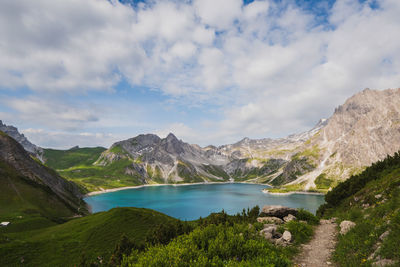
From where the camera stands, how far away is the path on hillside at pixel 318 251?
1342 centimetres

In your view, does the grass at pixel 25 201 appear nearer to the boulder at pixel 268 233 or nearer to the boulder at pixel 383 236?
the boulder at pixel 268 233

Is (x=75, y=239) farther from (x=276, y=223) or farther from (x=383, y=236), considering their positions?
(x=383, y=236)

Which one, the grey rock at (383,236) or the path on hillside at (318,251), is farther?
the path on hillside at (318,251)

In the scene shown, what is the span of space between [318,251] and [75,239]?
65.1 meters

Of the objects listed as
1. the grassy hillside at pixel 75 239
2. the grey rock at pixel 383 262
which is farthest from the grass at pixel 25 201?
the grey rock at pixel 383 262

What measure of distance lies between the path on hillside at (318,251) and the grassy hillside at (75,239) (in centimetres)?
2716

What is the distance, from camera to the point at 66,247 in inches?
2096

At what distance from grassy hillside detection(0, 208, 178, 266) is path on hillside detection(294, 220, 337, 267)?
27.2 metres

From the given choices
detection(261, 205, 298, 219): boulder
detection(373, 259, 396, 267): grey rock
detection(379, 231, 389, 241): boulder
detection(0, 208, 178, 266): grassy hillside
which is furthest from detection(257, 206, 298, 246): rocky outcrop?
detection(0, 208, 178, 266): grassy hillside

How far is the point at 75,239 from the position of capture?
188 ft

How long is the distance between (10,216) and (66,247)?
44227 millimetres

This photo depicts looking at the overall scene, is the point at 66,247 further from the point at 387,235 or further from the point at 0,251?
the point at 387,235

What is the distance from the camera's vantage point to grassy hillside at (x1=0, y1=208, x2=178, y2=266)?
47.2 meters

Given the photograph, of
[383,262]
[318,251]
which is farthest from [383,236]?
[318,251]
